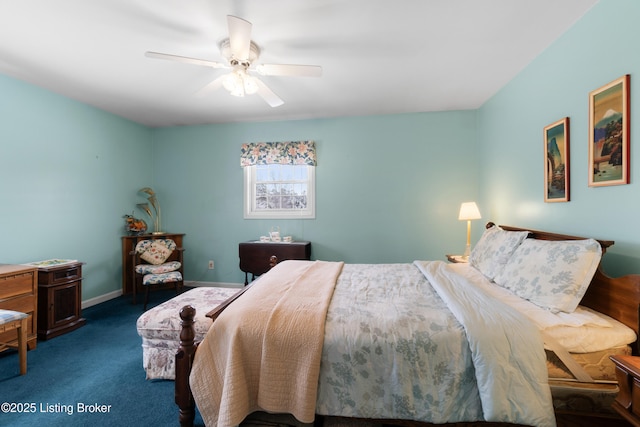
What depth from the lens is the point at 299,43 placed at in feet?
6.50

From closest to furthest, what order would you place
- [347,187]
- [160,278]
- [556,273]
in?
[556,273]
[160,278]
[347,187]

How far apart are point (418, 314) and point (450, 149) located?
8.99ft

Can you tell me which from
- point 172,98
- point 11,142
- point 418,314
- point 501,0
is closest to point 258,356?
point 418,314

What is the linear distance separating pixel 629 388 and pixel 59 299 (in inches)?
153

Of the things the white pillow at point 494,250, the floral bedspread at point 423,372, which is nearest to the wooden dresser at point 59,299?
the floral bedspread at point 423,372

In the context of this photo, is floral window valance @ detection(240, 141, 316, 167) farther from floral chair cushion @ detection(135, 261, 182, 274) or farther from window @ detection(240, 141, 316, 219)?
floral chair cushion @ detection(135, 261, 182, 274)

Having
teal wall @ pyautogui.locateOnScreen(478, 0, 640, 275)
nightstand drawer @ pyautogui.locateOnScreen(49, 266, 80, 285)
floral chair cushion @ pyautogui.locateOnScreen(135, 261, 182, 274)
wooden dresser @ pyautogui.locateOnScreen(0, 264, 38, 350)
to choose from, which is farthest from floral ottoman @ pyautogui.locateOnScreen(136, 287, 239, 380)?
teal wall @ pyautogui.locateOnScreen(478, 0, 640, 275)

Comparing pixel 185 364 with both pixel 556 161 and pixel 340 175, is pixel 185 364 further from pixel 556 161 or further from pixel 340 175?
pixel 340 175

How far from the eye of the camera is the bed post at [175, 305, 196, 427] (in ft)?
4.02

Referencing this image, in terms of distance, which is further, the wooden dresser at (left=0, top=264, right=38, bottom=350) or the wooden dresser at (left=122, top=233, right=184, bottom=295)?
the wooden dresser at (left=122, top=233, right=184, bottom=295)

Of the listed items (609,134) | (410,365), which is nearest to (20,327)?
(410,365)

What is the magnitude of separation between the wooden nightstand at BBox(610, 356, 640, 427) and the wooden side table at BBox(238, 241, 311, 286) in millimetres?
2724

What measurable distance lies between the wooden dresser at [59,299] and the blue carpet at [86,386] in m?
0.11

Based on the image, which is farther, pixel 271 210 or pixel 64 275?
pixel 271 210
